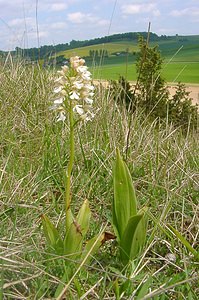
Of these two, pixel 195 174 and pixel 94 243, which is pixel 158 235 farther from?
pixel 195 174

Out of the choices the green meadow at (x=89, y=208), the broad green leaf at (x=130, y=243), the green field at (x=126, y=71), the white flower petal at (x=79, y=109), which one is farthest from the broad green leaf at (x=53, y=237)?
the green field at (x=126, y=71)

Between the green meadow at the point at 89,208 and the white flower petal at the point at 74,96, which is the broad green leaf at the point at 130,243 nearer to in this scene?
the green meadow at the point at 89,208

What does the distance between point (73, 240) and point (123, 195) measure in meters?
0.28

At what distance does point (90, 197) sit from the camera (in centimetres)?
225

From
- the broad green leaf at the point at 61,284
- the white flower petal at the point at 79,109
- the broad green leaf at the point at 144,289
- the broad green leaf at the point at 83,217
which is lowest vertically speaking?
the broad green leaf at the point at 144,289

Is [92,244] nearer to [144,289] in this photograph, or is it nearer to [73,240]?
[73,240]

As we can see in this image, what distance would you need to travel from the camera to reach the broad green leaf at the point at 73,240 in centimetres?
150

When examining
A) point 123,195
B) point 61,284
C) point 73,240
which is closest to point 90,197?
point 123,195

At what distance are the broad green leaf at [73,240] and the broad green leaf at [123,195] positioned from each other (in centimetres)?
23

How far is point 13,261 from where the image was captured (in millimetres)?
1360

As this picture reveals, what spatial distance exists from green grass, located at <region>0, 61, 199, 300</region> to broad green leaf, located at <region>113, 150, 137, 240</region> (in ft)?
0.49

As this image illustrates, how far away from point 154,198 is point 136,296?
0.72 meters

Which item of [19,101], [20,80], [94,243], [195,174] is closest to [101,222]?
[94,243]

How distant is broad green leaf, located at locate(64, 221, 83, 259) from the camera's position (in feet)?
4.91
